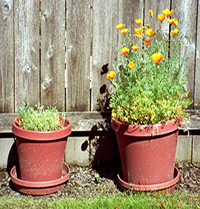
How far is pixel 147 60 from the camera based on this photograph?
115 inches

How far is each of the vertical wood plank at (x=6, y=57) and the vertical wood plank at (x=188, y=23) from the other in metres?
1.43

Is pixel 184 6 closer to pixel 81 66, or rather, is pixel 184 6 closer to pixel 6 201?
pixel 81 66

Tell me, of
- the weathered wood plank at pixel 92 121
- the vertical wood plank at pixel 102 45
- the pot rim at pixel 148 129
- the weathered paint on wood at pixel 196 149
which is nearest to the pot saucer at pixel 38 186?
the weathered wood plank at pixel 92 121

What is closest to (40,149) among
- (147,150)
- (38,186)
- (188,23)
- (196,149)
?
(38,186)

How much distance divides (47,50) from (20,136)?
831mm

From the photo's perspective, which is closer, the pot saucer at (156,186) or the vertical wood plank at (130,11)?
the pot saucer at (156,186)

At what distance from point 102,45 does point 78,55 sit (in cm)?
23

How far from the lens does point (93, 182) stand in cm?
320

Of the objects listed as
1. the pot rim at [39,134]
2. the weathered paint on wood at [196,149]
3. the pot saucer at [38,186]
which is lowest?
the pot saucer at [38,186]

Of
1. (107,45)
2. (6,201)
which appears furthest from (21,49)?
(6,201)

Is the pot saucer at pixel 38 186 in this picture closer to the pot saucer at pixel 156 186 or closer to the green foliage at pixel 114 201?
the green foliage at pixel 114 201

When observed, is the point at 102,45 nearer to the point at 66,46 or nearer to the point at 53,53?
the point at 66,46

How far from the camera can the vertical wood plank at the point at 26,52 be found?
314 centimetres

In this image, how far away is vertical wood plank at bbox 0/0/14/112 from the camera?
3127 mm
